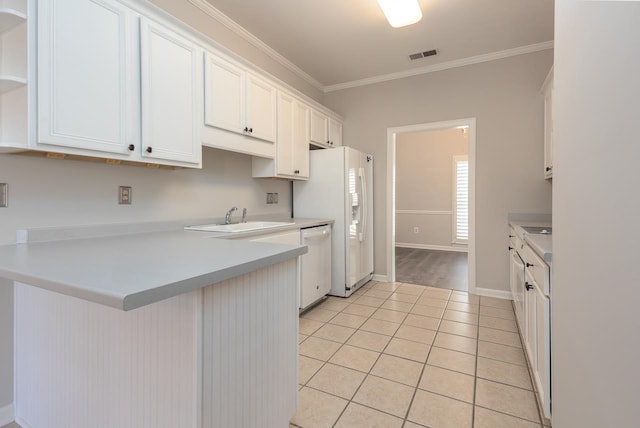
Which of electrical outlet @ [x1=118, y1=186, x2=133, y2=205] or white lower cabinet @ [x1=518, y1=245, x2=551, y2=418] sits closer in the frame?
white lower cabinet @ [x1=518, y1=245, x2=551, y2=418]

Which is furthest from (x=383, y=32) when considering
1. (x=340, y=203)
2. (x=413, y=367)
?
(x=413, y=367)

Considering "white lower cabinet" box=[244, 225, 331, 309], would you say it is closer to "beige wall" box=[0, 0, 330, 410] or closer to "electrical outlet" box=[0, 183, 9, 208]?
"beige wall" box=[0, 0, 330, 410]

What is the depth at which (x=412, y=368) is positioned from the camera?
6.73 ft

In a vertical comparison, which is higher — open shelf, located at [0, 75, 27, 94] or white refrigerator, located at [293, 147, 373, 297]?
open shelf, located at [0, 75, 27, 94]

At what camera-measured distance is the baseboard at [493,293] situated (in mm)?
3472

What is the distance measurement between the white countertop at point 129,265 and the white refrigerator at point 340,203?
2.06m

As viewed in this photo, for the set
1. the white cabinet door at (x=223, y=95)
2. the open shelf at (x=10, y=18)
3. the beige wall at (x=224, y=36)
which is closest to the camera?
the open shelf at (x=10, y=18)

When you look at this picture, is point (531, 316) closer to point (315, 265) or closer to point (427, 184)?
point (315, 265)

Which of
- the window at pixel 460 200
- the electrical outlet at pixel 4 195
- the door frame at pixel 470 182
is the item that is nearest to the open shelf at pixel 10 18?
the electrical outlet at pixel 4 195

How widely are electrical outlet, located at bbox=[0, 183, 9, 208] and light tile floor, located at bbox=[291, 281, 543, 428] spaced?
1.79 metres

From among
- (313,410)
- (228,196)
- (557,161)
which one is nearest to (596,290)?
(557,161)

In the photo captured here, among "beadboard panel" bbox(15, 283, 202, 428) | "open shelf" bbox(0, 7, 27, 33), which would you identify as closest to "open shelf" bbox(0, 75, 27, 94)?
"open shelf" bbox(0, 7, 27, 33)

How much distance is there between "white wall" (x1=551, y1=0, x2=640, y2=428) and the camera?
1.90 ft

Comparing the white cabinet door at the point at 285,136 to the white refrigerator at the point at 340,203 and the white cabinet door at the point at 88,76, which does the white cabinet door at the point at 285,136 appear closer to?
the white refrigerator at the point at 340,203
